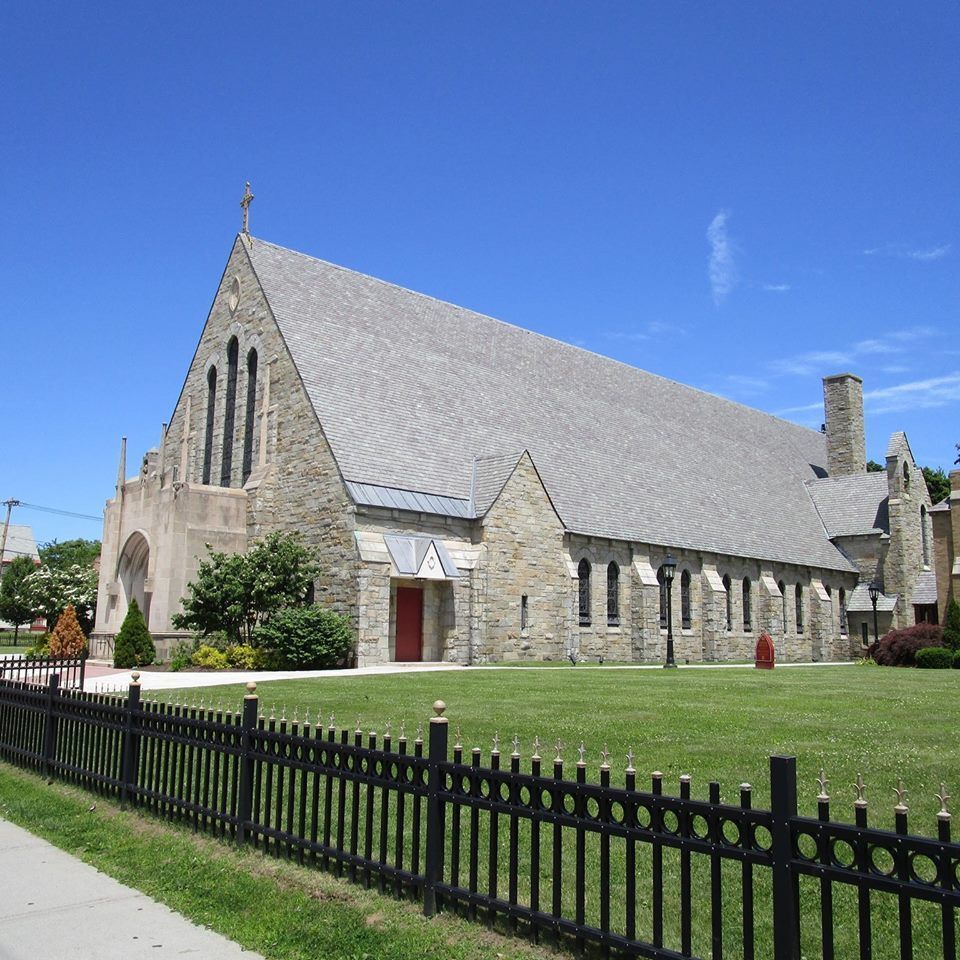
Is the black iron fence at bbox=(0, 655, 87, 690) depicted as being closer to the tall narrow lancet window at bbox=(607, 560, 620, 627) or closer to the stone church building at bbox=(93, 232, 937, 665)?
the stone church building at bbox=(93, 232, 937, 665)

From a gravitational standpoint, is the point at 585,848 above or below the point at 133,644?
below

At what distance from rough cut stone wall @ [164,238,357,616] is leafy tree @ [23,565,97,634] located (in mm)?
6881

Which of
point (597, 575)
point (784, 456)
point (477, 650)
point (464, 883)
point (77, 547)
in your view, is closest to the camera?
point (464, 883)

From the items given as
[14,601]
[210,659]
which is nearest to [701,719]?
[210,659]

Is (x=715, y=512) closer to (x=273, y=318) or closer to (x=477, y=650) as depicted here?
(x=477, y=650)

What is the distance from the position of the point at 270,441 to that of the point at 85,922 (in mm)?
25030

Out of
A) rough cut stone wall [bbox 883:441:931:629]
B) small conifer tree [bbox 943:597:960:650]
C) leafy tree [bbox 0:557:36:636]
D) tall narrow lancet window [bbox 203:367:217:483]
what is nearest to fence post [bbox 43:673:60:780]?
tall narrow lancet window [bbox 203:367:217:483]

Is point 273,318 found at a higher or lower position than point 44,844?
higher

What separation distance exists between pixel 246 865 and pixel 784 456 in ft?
162

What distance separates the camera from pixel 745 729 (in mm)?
12352

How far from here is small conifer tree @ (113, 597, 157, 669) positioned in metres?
26.5

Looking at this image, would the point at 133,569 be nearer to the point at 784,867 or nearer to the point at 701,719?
the point at 701,719

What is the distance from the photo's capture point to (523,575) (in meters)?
31.1

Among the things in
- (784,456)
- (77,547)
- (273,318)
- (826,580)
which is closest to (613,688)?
(273,318)
